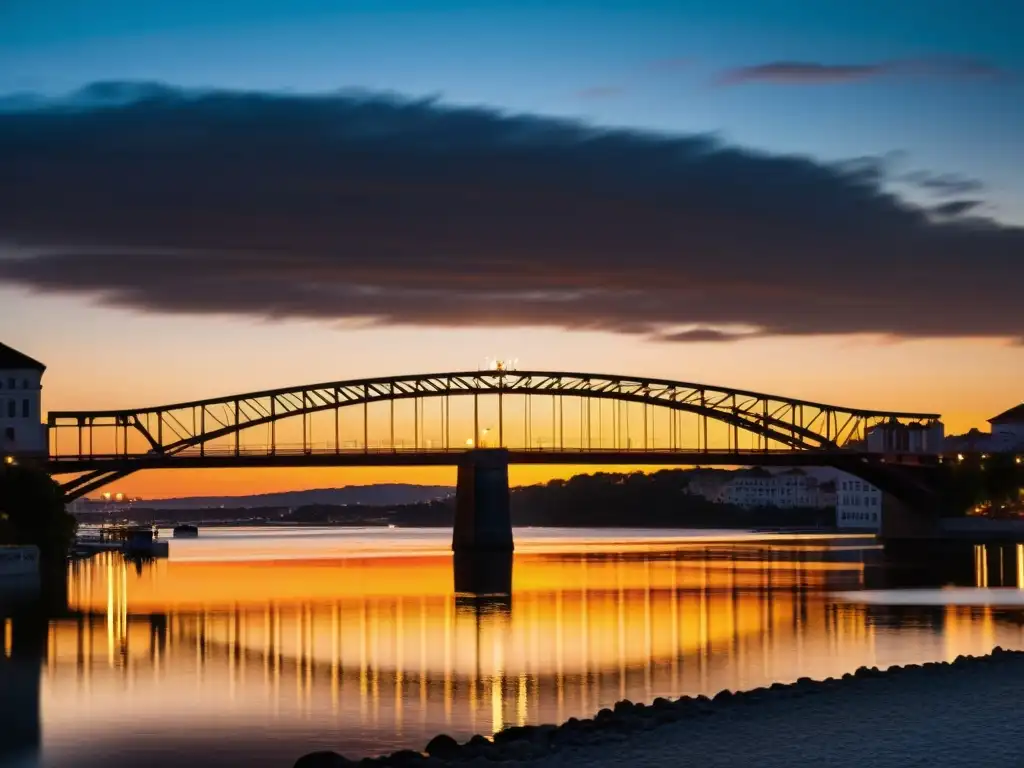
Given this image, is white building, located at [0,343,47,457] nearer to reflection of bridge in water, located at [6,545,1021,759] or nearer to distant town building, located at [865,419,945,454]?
reflection of bridge in water, located at [6,545,1021,759]

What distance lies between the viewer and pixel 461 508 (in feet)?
393

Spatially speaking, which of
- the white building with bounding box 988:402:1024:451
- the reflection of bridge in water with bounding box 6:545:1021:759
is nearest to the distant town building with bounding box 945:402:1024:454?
the white building with bounding box 988:402:1024:451

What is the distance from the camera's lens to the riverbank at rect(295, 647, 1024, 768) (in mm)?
21672

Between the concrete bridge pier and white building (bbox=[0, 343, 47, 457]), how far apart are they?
1129 inches

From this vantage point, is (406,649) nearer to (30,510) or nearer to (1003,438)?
(30,510)

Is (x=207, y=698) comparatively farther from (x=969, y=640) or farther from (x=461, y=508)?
(x=461, y=508)

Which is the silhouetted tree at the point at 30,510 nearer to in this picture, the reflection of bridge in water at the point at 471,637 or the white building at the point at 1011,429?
the reflection of bridge in water at the point at 471,637

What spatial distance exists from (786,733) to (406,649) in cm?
1888

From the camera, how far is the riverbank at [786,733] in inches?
853

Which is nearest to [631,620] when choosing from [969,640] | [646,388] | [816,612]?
[816,612]

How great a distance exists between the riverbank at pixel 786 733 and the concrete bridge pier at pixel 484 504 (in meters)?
87.1

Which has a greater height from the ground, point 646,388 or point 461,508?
point 646,388

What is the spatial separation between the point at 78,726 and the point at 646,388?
381ft

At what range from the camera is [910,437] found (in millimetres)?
162875
